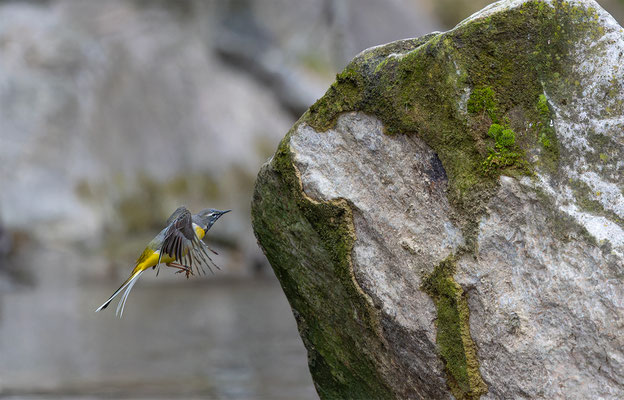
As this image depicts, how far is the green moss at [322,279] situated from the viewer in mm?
4082

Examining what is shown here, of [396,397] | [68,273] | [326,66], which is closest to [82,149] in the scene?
[68,273]

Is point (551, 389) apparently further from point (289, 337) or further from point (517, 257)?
point (289, 337)

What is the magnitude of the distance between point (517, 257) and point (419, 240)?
0.47 metres

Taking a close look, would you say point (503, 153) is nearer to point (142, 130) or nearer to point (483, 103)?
point (483, 103)

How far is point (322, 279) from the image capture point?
166 inches

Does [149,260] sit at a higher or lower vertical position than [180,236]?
higher

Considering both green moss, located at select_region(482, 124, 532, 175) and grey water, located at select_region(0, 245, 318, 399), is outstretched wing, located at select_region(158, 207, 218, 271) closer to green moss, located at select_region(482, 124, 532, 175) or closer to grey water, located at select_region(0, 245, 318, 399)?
green moss, located at select_region(482, 124, 532, 175)

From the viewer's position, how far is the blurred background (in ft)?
54.3

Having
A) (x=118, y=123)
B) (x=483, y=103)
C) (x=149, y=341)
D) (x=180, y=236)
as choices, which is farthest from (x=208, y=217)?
(x=118, y=123)

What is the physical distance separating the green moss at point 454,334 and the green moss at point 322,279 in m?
0.33

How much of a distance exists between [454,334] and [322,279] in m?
0.77

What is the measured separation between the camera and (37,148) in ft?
59.3

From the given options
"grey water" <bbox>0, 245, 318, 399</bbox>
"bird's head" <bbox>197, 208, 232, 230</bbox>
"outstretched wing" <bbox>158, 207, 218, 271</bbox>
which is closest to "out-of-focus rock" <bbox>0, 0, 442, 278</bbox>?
"grey water" <bbox>0, 245, 318, 399</bbox>

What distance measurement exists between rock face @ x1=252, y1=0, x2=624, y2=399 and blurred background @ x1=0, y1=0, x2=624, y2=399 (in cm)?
896
